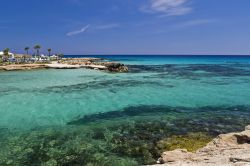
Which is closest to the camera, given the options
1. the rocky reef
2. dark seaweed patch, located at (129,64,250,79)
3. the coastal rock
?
the rocky reef

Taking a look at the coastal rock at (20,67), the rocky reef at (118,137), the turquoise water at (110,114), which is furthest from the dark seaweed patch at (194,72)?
the rocky reef at (118,137)

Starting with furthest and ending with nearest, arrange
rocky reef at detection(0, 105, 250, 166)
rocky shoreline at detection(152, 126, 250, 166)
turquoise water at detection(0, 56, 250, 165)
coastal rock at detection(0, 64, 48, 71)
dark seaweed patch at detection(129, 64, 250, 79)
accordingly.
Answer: coastal rock at detection(0, 64, 48, 71) < dark seaweed patch at detection(129, 64, 250, 79) < turquoise water at detection(0, 56, 250, 165) < rocky reef at detection(0, 105, 250, 166) < rocky shoreline at detection(152, 126, 250, 166)

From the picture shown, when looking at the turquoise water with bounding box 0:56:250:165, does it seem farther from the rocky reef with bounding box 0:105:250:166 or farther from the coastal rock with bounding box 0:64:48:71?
the coastal rock with bounding box 0:64:48:71

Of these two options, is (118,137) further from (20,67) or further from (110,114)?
(20,67)

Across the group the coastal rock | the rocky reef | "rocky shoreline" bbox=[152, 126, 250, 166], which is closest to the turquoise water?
the rocky reef

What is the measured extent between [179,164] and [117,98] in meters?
17.9

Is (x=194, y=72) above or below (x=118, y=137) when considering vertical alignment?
above

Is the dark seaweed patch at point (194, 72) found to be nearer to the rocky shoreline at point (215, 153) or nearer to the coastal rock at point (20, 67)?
the coastal rock at point (20, 67)

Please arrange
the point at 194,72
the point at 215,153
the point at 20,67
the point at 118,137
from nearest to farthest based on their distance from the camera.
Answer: the point at 215,153 → the point at 118,137 → the point at 194,72 → the point at 20,67

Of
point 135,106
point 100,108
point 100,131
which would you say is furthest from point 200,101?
point 100,131

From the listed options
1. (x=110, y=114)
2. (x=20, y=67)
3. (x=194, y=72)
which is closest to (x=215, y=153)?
(x=110, y=114)

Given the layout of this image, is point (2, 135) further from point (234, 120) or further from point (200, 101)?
point (200, 101)

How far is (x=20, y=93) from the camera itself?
30.6 m

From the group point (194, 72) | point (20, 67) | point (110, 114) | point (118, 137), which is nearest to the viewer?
point (118, 137)
